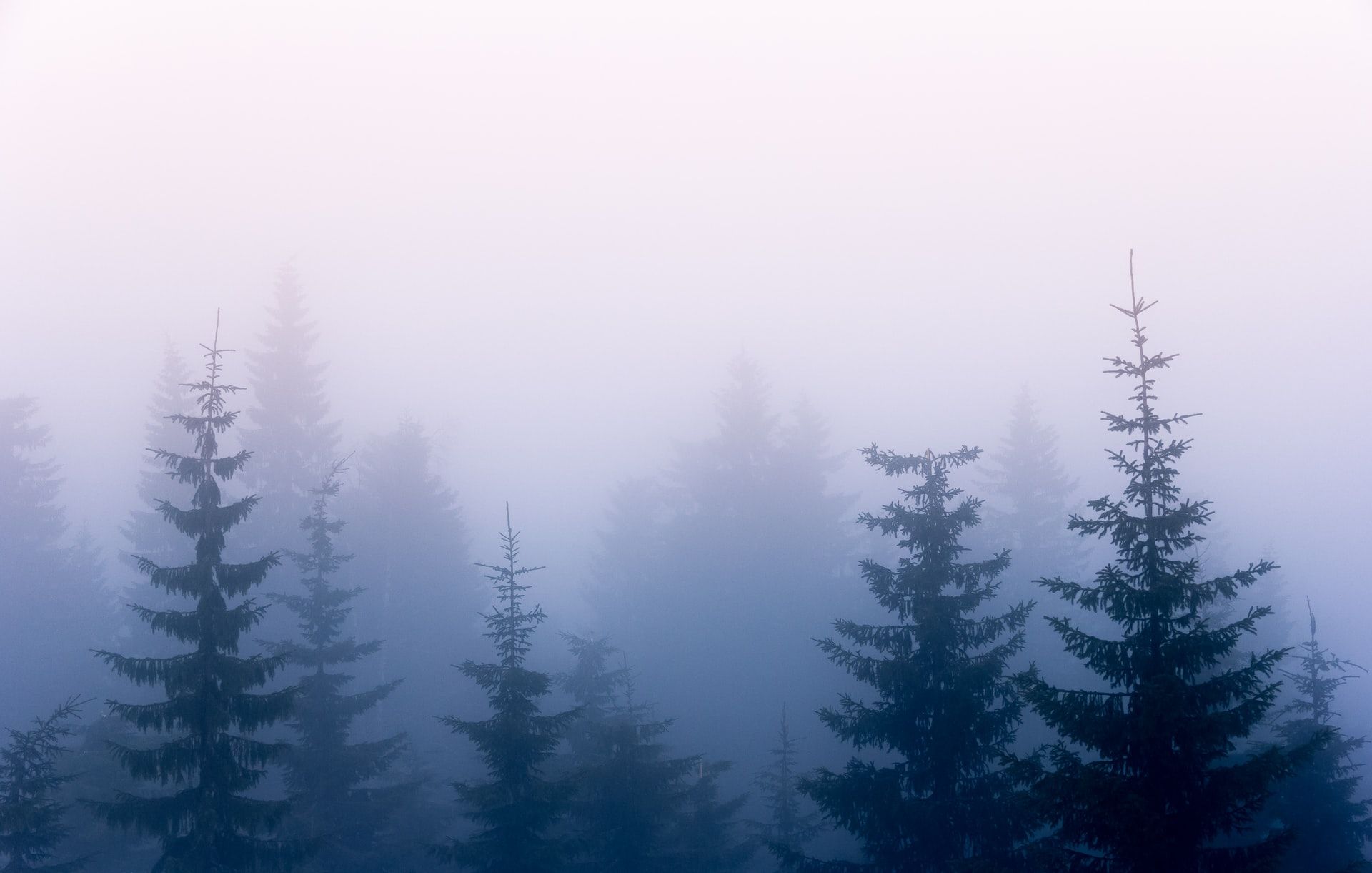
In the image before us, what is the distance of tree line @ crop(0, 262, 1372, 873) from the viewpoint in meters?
9.76

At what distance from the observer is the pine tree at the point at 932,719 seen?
13.9 metres

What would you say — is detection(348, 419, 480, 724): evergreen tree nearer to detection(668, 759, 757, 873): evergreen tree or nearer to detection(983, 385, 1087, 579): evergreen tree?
detection(668, 759, 757, 873): evergreen tree

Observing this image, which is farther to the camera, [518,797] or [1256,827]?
[1256,827]

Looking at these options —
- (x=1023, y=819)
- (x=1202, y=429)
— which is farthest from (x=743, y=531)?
(x=1202, y=429)

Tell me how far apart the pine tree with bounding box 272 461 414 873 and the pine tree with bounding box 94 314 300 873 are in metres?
5.30

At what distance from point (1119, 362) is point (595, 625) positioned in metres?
46.9

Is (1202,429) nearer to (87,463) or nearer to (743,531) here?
(743,531)

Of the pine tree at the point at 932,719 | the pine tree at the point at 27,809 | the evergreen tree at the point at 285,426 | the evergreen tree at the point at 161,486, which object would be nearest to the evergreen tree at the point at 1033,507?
the pine tree at the point at 932,719

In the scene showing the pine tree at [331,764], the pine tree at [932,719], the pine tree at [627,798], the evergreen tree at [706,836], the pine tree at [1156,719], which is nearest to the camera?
the pine tree at [1156,719]

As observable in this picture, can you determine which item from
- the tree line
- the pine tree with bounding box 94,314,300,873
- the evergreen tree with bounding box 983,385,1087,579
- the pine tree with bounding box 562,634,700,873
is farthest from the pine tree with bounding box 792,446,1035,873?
the evergreen tree with bounding box 983,385,1087,579

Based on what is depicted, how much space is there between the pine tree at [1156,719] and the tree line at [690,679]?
0.05m

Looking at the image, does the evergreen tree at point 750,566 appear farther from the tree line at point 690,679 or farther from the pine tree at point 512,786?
the pine tree at point 512,786

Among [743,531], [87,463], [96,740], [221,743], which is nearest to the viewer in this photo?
[221,743]

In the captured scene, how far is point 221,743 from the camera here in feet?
50.7
